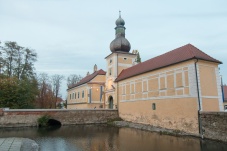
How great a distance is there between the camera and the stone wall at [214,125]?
12156mm

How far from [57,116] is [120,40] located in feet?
47.0

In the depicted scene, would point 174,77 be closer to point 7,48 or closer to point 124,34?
point 124,34

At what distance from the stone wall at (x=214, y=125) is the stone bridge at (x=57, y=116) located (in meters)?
14.5

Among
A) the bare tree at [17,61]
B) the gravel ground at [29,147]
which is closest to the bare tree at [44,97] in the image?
the bare tree at [17,61]

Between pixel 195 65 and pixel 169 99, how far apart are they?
12.1 feet

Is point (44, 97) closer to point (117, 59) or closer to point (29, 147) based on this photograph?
point (117, 59)

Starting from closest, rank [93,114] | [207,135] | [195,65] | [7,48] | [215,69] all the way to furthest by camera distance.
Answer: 1. [207,135]
2. [195,65]
3. [215,69]
4. [93,114]
5. [7,48]

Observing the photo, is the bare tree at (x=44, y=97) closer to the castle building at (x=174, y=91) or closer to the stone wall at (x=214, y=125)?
the castle building at (x=174, y=91)

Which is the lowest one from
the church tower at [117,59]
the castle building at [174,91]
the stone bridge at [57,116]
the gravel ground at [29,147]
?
the gravel ground at [29,147]

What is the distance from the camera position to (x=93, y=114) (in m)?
25.8

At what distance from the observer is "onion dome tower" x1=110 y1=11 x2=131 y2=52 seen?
30.6 metres

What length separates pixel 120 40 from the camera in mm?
30844

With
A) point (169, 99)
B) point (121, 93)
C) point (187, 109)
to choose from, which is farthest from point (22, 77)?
point (187, 109)

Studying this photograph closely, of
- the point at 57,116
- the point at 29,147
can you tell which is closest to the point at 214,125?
the point at 29,147
